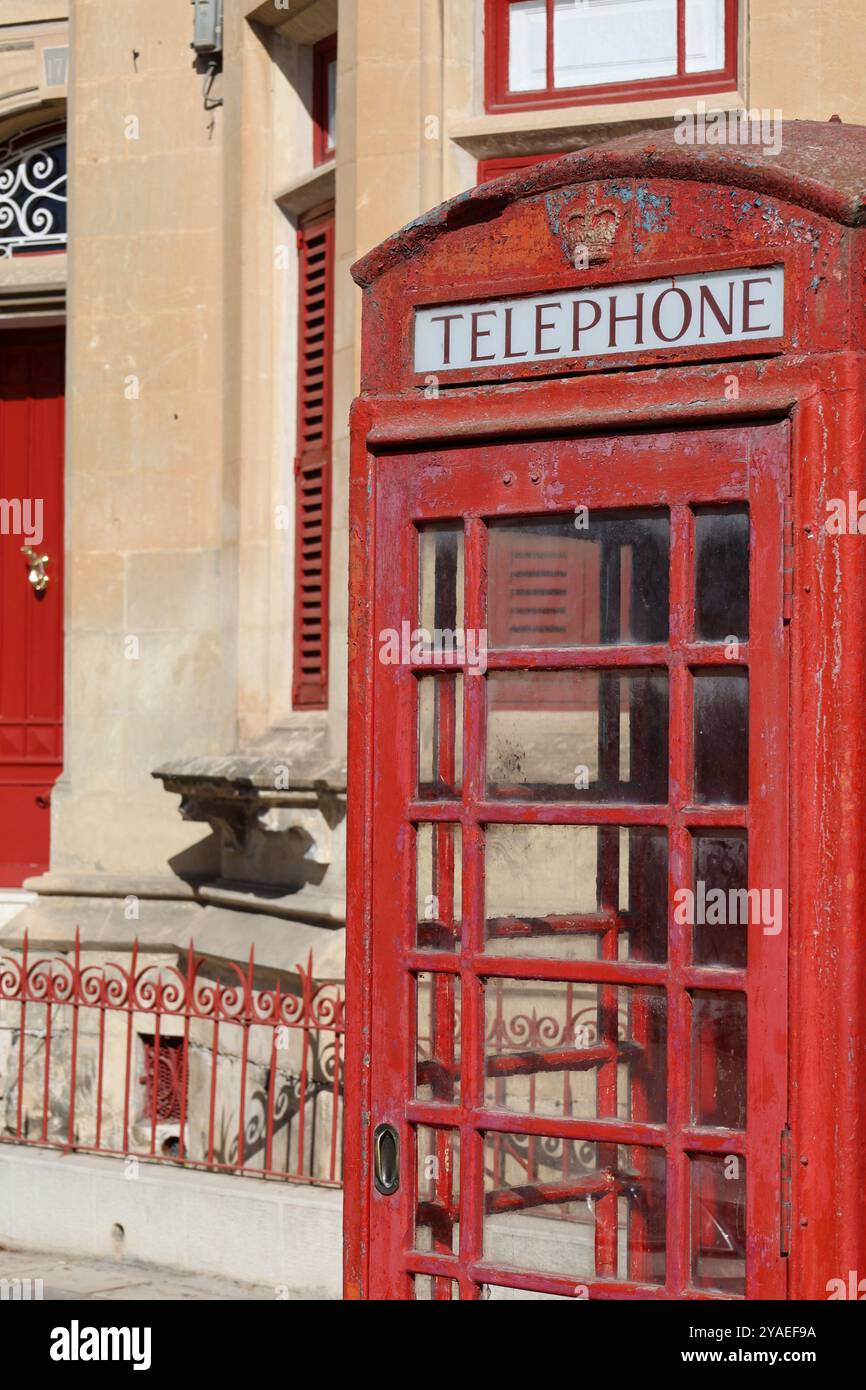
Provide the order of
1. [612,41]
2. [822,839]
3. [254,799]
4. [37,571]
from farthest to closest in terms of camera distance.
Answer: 1. [37,571]
2. [254,799]
3. [612,41]
4. [822,839]

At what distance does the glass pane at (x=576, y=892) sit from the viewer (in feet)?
12.0

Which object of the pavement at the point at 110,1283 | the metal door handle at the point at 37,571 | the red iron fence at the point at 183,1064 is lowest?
the pavement at the point at 110,1283

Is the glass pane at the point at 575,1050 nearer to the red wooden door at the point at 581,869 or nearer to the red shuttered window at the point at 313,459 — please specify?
the red wooden door at the point at 581,869

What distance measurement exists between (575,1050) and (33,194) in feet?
27.9

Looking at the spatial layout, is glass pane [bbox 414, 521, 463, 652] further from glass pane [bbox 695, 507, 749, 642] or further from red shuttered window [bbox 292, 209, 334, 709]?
red shuttered window [bbox 292, 209, 334, 709]

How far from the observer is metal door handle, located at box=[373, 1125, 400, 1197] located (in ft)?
12.6

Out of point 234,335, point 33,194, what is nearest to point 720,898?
point 234,335

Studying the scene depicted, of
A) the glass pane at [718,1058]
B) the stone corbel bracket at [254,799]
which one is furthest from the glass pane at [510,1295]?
the stone corbel bracket at [254,799]

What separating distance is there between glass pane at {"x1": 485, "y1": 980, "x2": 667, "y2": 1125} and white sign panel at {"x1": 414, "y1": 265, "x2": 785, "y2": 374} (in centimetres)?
119

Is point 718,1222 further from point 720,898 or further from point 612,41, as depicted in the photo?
point 612,41

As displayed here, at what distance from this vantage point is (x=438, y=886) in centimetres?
382

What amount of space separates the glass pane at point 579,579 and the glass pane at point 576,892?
1.21 ft

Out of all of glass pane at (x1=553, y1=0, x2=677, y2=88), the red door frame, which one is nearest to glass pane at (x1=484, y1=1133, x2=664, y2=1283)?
the red door frame
